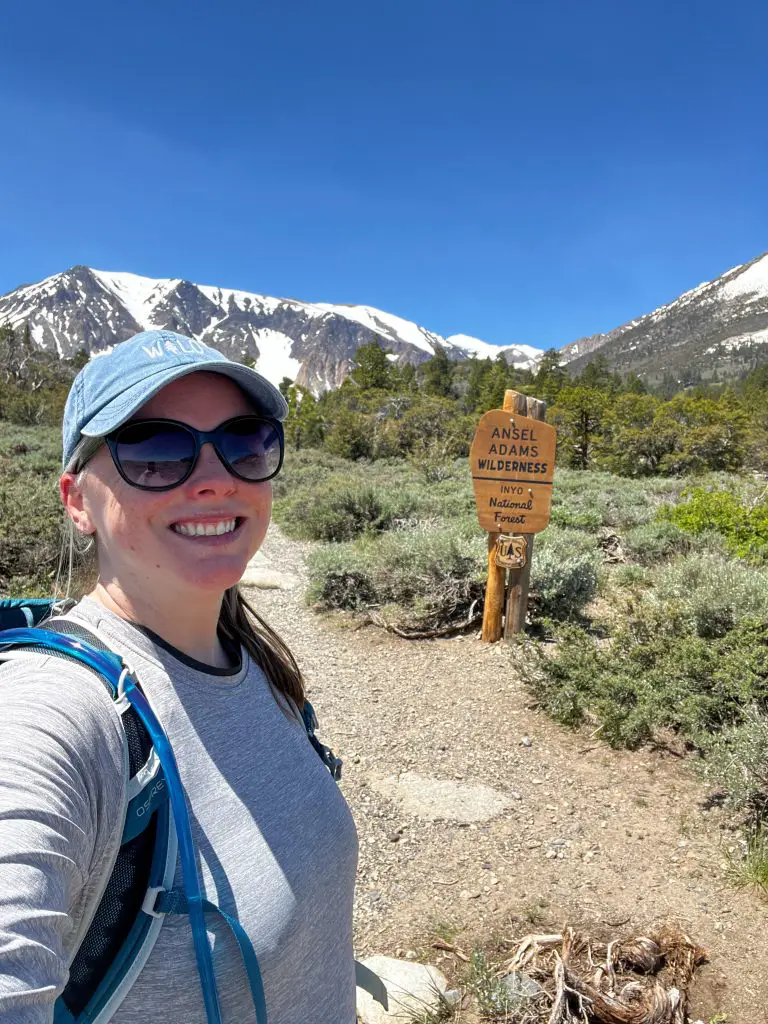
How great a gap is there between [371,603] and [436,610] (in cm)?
79

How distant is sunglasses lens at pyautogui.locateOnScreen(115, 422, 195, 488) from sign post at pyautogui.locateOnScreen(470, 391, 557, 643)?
429 centimetres

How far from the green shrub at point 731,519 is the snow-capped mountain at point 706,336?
112 metres

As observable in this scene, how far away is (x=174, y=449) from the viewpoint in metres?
1.05

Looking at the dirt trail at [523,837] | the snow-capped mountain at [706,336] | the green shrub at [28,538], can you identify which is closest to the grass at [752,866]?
the dirt trail at [523,837]

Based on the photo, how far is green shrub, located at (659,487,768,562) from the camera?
278 inches

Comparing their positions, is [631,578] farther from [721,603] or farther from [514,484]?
[721,603]

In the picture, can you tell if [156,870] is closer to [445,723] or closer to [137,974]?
[137,974]

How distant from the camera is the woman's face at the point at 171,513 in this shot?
3.34ft

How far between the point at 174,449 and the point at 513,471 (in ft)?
14.6

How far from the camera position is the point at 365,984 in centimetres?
138

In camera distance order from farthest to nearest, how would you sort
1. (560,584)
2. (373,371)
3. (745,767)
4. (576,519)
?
1. (373,371)
2. (576,519)
3. (560,584)
4. (745,767)

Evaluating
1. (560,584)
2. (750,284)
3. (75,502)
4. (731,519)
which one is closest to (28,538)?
(560,584)

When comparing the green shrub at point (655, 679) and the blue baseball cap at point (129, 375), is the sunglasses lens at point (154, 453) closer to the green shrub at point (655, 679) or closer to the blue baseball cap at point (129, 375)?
the blue baseball cap at point (129, 375)

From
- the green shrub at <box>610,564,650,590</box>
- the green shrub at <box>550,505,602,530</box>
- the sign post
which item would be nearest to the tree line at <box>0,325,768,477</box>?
the green shrub at <box>550,505,602,530</box>
